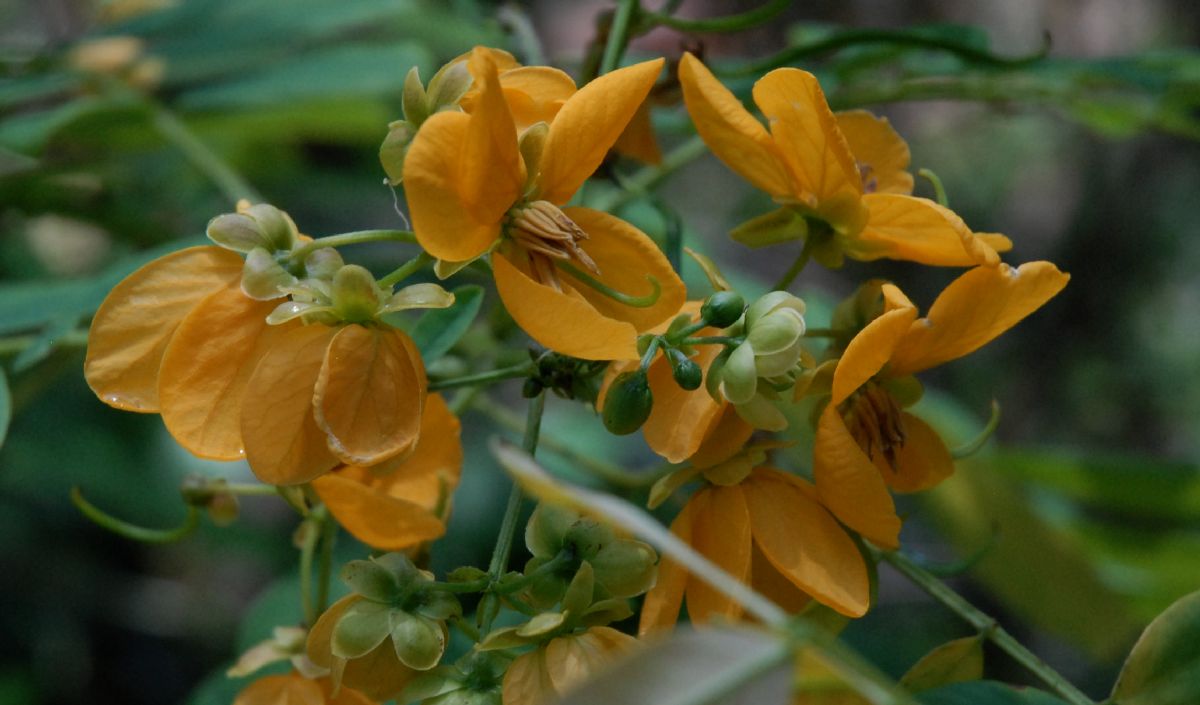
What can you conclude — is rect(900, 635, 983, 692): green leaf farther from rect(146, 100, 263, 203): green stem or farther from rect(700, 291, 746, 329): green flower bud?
rect(146, 100, 263, 203): green stem

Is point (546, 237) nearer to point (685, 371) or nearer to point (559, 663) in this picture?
point (685, 371)

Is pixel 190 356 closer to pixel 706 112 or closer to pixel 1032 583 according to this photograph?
pixel 706 112

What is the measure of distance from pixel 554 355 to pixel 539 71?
21 centimetres

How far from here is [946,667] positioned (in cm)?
87

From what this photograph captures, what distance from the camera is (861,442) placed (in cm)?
89

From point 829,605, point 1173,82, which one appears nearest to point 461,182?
point 829,605

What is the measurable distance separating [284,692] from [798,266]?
0.51 meters

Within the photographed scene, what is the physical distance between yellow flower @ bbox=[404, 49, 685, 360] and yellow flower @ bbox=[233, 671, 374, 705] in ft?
1.03

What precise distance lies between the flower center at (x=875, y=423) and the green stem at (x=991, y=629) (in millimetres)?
90

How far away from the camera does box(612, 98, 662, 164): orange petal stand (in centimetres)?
117

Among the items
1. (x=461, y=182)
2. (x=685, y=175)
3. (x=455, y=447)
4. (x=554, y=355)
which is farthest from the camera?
(x=685, y=175)

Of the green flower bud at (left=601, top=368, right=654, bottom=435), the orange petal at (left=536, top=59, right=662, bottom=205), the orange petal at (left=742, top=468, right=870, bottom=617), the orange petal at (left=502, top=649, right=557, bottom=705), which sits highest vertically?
the orange petal at (left=536, top=59, right=662, bottom=205)

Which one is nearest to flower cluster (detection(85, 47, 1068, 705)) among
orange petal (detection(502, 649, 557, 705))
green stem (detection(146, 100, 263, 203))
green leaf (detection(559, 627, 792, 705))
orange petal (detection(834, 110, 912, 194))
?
orange petal (detection(502, 649, 557, 705))

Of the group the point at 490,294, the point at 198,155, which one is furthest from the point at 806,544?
the point at 198,155
